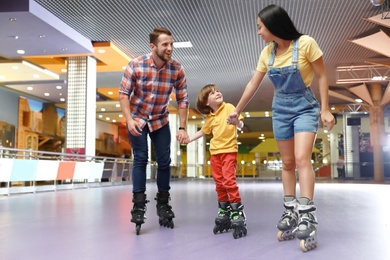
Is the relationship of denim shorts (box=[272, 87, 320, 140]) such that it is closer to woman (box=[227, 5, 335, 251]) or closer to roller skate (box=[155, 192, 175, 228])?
woman (box=[227, 5, 335, 251])

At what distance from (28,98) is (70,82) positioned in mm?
6819

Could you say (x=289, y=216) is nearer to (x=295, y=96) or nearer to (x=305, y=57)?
(x=295, y=96)

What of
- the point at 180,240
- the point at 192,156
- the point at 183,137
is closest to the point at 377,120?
the point at 192,156

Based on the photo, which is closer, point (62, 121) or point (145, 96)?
point (145, 96)

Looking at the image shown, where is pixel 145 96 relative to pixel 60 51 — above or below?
below

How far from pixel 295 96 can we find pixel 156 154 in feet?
3.76

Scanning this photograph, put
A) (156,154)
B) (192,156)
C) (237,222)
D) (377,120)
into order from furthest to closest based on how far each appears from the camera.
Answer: (192,156)
(377,120)
(156,154)
(237,222)

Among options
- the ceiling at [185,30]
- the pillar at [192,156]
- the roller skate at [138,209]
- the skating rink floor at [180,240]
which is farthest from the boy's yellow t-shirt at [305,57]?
the pillar at [192,156]

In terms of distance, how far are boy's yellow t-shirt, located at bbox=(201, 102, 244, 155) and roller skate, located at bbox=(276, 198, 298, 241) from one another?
21.4 inches

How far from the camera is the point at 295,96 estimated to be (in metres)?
2.48

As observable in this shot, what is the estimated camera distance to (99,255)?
80.0 inches

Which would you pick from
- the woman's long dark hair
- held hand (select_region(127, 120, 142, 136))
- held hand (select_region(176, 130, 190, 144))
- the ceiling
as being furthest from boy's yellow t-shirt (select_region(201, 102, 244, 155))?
the ceiling

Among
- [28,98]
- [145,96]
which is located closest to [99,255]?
[145,96]

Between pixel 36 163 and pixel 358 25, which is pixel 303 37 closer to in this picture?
pixel 36 163
